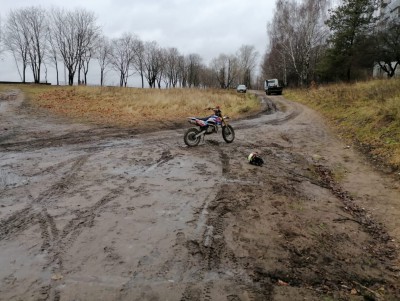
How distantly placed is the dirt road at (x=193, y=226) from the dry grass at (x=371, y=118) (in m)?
1.19

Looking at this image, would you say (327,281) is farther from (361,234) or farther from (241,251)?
(361,234)

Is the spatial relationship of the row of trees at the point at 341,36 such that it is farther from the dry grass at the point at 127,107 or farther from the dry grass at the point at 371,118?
the dry grass at the point at 127,107

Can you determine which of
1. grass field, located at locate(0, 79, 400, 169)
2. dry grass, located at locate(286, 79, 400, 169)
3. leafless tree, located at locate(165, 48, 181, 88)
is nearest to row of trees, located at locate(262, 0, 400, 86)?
grass field, located at locate(0, 79, 400, 169)

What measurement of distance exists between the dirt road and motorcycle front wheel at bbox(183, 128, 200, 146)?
0.93 meters

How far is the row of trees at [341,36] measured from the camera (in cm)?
2914

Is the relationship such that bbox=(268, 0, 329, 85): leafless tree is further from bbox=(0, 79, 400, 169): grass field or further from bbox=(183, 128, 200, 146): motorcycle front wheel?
bbox=(183, 128, 200, 146): motorcycle front wheel

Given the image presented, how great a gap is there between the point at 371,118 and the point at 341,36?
2235cm

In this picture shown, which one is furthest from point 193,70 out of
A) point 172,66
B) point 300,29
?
point 300,29

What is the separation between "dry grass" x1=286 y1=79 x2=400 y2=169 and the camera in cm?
976

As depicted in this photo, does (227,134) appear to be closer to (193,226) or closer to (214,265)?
(193,226)

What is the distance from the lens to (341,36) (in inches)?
1249

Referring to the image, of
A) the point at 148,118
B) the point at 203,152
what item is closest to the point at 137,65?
the point at 148,118

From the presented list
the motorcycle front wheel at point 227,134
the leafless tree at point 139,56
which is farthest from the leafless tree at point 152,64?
the motorcycle front wheel at point 227,134

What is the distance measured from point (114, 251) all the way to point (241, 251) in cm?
165
